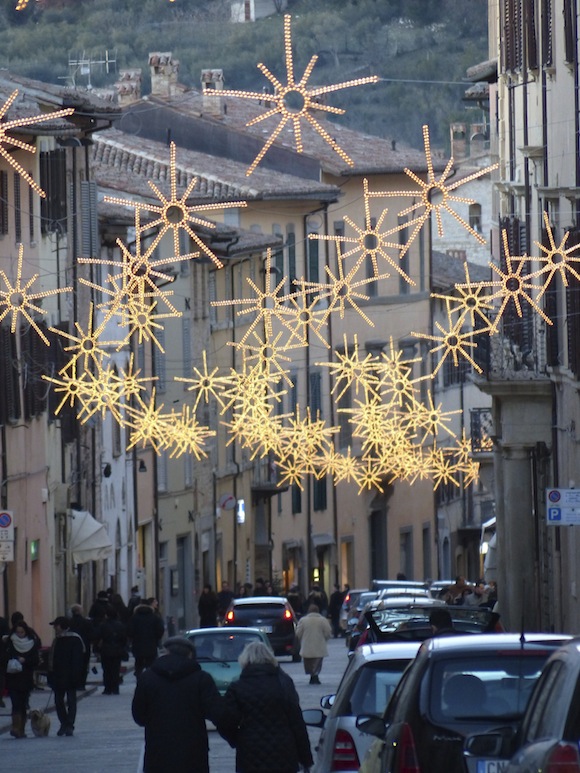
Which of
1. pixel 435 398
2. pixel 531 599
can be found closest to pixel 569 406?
pixel 531 599

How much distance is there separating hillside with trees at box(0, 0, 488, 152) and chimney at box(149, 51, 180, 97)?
40458 mm

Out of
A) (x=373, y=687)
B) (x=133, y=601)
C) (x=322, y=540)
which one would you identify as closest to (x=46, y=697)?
(x=133, y=601)

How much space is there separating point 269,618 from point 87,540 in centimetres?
534

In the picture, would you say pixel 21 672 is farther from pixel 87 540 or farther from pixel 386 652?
pixel 87 540

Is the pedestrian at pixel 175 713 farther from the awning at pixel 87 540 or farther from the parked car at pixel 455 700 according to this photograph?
the awning at pixel 87 540

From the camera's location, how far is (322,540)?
63.2 meters

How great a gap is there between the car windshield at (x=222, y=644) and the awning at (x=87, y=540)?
16295 millimetres

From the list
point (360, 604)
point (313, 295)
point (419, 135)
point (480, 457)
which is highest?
point (419, 135)

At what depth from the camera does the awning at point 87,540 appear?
42.3 metres

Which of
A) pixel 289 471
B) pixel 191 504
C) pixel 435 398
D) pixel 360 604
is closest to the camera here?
pixel 360 604

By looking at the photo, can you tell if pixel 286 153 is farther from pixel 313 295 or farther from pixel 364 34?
pixel 364 34

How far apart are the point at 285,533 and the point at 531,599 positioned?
23.2 metres

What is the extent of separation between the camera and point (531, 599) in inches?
1510

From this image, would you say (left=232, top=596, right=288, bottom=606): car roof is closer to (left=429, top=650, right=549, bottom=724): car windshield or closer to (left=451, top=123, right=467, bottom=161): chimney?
(left=429, top=650, right=549, bottom=724): car windshield
